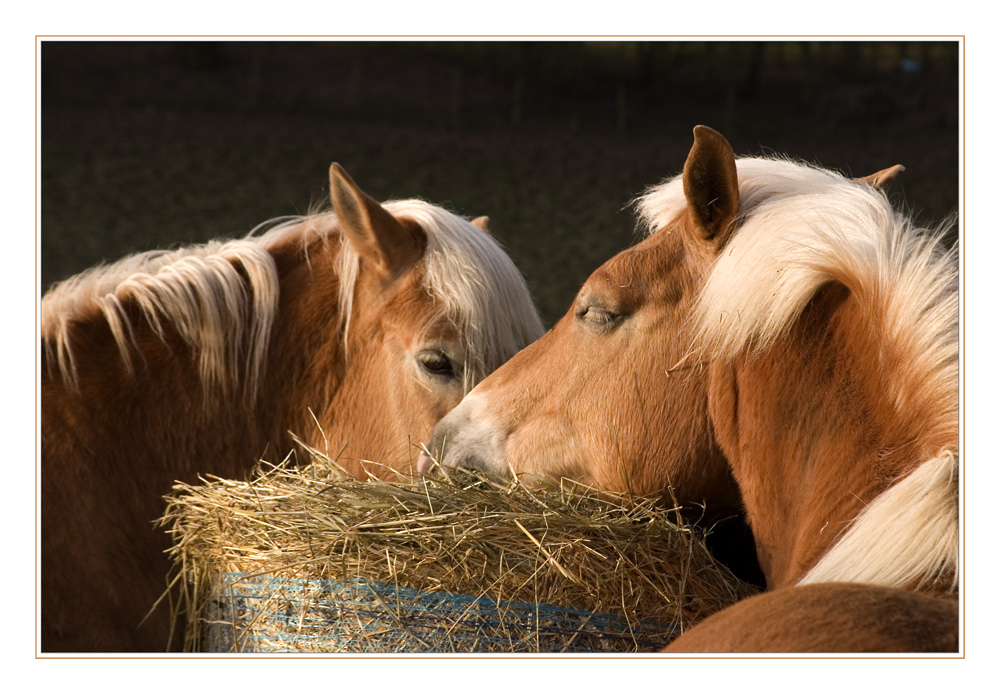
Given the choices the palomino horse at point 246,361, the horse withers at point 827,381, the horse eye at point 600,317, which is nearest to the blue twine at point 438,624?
the horse withers at point 827,381

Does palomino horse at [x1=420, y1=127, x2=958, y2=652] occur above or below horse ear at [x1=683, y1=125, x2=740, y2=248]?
below

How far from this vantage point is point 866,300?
1531 millimetres

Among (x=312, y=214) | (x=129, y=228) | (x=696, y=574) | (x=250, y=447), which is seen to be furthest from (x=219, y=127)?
(x=696, y=574)

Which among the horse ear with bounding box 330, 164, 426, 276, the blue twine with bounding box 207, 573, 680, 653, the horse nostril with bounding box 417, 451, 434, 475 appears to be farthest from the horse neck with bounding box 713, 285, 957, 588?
the horse ear with bounding box 330, 164, 426, 276

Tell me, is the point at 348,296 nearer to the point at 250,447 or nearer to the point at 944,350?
the point at 250,447

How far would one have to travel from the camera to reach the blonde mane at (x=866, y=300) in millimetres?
1341

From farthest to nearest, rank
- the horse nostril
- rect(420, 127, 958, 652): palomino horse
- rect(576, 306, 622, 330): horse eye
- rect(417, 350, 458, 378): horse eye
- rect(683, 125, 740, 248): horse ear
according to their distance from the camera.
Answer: rect(417, 350, 458, 378): horse eye, the horse nostril, rect(576, 306, 622, 330): horse eye, rect(683, 125, 740, 248): horse ear, rect(420, 127, 958, 652): palomino horse

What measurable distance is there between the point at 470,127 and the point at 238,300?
405 centimetres

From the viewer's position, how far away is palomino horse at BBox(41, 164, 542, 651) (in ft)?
7.58

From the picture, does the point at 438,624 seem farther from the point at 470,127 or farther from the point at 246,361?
→ the point at 470,127

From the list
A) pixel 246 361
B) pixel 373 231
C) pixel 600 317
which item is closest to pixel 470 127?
pixel 373 231

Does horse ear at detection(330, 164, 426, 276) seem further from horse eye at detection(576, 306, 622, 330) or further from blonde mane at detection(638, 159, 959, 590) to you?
blonde mane at detection(638, 159, 959, 590)
